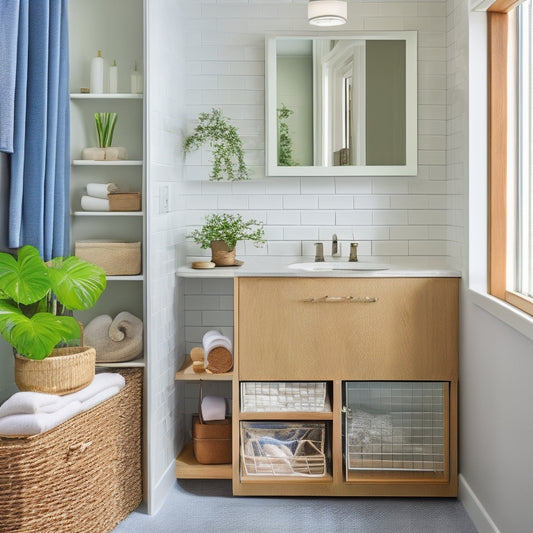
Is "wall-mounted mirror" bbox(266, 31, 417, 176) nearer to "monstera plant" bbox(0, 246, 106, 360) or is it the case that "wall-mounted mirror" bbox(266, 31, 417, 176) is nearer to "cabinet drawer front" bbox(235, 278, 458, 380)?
"cabinet drawer front" bbox(235, 278, 458, 380)

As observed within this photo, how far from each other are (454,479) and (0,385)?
203 cm

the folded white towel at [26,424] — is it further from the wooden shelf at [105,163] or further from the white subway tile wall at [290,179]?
the white subway tile wall at [290,179]

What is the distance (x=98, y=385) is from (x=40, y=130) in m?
0.98

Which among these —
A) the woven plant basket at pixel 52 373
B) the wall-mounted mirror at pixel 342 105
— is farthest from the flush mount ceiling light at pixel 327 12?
the woven plant basket at pixel 52 373

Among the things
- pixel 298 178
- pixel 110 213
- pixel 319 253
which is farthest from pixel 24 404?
pixel 298 178

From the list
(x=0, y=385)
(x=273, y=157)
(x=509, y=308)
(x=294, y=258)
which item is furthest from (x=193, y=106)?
(x=509, y=308)

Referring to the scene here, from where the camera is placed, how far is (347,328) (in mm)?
3455

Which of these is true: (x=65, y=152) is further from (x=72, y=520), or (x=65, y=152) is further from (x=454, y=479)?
(x=454, y=479)

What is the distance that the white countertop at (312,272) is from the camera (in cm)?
343

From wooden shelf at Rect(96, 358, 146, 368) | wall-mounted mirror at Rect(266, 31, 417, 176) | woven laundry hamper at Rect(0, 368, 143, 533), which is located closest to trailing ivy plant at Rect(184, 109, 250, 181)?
wall-mounted mirror at Rect(266, 31, 417, 176)

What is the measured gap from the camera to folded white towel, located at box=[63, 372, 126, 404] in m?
2.75

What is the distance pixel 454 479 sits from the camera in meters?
3.48

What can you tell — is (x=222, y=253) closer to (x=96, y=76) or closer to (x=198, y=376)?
(x=198, y=376)

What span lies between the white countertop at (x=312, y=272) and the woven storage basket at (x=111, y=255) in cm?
42
